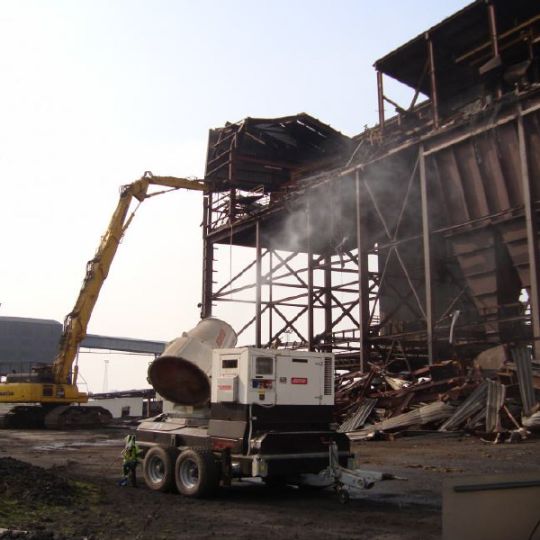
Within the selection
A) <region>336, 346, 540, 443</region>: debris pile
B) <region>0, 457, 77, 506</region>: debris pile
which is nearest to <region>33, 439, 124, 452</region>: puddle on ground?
<region>336, 346, 540, 443</region>: debris pile

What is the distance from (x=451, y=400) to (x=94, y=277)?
657 inches

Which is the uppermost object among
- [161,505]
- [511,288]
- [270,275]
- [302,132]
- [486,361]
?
[302,132]

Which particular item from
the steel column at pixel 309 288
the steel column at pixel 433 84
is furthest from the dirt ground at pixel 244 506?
the steel column at pixel 309 288

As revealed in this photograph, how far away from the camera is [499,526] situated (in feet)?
14.4

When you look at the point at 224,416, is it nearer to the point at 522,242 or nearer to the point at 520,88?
the point at 522,242

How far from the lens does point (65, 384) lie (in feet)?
90.4

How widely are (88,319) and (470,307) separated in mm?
15729

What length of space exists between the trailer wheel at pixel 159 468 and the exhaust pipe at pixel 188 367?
A: 913 mm

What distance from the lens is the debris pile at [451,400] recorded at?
15.4m

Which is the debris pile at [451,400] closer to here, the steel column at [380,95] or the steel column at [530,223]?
the steel column at [530,223]

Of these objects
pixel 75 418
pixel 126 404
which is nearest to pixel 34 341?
pixel 126 404

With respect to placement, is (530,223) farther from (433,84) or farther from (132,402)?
(132,402)

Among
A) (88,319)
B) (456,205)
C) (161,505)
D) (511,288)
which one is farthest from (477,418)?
(88,319)

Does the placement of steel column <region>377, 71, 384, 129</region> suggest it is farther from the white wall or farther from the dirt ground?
the white wall
